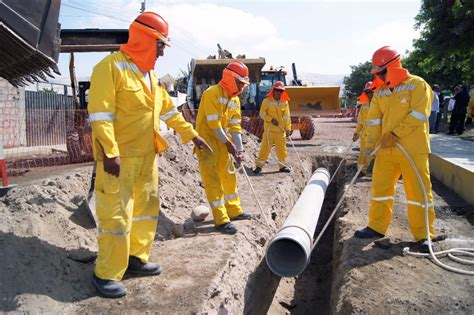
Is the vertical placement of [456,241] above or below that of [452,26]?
below

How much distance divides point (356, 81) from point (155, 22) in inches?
1769

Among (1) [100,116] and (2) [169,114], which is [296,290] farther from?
(1) [100,116]

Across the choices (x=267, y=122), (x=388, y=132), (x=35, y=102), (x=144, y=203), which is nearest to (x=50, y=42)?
(x=144, y=203)

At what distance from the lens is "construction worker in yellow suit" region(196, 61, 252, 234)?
16.7 ft

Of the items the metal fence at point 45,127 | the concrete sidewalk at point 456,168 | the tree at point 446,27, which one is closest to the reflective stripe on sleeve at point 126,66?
the concrete sidewalk at point 456,168

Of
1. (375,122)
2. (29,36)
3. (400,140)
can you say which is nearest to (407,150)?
(400,140)

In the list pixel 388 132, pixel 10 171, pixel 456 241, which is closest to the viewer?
pixel 388 132

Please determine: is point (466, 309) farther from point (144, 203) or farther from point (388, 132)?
point (144, 203)

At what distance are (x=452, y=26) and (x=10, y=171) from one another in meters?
13.9

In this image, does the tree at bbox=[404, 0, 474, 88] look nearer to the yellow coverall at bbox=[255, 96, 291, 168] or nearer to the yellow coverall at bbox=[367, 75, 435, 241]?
the yellow coverall at bbox=[255, 96, 291, 168]

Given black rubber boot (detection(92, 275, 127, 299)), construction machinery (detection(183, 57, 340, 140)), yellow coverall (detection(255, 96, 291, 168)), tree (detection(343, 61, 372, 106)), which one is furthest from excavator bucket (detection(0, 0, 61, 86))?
tree (detection(343, 61, 372, 106))

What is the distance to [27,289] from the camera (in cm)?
328

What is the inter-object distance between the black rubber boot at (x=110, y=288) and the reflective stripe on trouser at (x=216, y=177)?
1.89 m

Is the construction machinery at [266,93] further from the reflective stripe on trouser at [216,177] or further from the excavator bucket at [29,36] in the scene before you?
the excavator bucket at [29,36]
